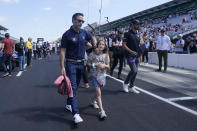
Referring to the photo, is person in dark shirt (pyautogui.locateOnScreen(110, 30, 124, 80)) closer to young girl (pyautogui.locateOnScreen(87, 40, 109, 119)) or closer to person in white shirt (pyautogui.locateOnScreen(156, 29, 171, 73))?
person in white shirt (pyautogui.locateOnScreen(156, 29, 171, 73))

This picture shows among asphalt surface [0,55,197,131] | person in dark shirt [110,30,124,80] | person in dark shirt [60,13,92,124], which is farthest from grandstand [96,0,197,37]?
person in dark shirt [60,13,92,124]

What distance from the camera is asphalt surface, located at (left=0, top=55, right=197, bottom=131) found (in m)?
4.48

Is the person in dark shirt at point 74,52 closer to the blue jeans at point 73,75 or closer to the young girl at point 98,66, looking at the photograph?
the blue jeans at point 73,75

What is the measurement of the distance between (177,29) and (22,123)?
27174 mm

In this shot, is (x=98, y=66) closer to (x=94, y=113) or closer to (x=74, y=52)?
(x=74, y=52)

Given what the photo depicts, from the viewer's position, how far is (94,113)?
5297 mm

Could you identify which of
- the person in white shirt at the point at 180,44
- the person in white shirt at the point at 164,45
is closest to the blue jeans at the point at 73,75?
the person in white shirt at the point at 164,45

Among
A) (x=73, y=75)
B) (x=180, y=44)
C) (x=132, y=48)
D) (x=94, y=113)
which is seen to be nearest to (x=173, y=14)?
(x=180, y=44)

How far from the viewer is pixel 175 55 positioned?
15125mm

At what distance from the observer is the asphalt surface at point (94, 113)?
177 inches

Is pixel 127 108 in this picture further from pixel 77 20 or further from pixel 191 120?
pixel 77 20

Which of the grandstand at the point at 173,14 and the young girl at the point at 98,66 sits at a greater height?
the grandstand at the point at 173,14

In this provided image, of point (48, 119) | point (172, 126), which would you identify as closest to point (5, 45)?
point (48, 119)

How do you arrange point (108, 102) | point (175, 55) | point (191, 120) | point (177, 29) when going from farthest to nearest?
1. point (177, 29)
2. point (175, 55)
3. point (108, 102)
4. point (191, 120)
